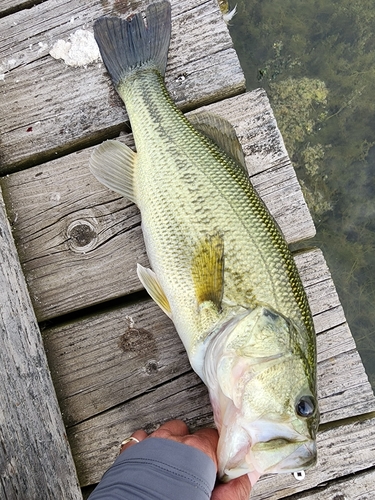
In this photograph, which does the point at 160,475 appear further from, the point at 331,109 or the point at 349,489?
the point at 331,109

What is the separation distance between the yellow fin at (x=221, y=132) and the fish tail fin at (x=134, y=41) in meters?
0.30

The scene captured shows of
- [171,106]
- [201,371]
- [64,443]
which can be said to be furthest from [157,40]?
[64,443]

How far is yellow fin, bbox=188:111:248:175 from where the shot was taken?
1.81m

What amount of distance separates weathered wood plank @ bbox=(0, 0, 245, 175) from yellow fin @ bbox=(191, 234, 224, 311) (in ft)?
2.54

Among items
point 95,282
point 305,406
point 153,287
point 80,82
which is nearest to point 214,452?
point 305,406

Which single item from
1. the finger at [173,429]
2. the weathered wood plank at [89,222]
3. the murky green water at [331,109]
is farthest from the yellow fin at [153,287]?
the murky green water at [331,109]

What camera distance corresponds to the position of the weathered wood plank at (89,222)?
A: 1939mm

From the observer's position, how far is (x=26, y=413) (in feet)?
5.62

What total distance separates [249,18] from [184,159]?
7.11 ft

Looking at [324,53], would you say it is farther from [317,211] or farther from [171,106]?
[171,106]

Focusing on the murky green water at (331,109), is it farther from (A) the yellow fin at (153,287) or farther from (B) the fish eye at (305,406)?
(B) the fish eye at (305,406)

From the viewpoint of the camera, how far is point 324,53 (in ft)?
10.8

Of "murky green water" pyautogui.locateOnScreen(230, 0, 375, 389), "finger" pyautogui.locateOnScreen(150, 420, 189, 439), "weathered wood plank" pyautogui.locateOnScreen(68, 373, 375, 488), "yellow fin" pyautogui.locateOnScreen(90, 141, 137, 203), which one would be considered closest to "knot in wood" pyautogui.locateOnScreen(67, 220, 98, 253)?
"yellow fin" pyautogui.locateOnScreen(90, 141, 137, 203)

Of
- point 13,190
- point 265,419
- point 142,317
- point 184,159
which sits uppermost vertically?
point 13,190
